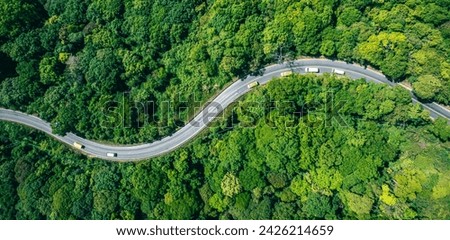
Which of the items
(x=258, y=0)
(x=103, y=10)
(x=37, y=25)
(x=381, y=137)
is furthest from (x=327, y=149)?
(x=37, y=25)

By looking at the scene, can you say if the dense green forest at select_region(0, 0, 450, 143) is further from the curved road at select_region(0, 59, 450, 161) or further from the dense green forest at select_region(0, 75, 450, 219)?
the dense green forest at select_region(0, 75, 450, 219)

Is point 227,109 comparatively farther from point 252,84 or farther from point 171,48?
point 171,48

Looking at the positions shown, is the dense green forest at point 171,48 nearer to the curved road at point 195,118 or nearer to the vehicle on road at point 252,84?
the curved road at point 195,118

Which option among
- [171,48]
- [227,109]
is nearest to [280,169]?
[227,109]

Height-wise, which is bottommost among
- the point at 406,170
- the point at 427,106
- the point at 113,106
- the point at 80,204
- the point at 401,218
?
the point at 401,218

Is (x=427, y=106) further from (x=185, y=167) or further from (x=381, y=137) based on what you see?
(x=185, y=167)

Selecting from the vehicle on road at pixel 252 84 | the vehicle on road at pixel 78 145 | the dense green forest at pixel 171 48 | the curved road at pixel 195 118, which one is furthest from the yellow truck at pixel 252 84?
the vehicle on road at pixel 78 145
